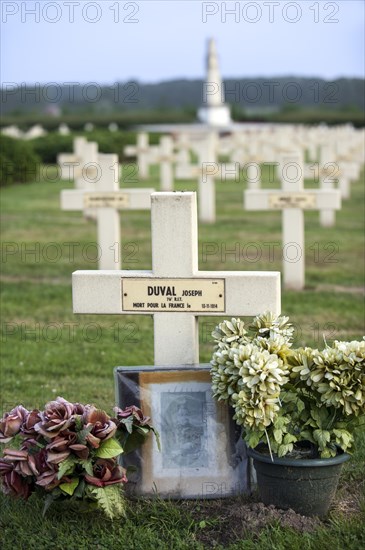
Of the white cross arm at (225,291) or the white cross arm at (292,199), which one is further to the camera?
the white cross arm at (292,199)

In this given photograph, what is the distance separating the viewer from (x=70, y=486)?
4020mm

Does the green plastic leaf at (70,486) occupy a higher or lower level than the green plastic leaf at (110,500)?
higher

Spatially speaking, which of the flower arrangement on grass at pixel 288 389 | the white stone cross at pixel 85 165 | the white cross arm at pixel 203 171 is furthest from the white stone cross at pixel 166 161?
the flower arrangement on grass at pixel 288 389

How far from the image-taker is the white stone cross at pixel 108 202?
9805 mm

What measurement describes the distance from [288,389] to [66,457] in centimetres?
96

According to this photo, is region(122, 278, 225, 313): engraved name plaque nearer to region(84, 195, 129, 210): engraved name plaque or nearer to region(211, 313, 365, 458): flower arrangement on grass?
region(211, 313, 365, 458): flower arrangement on grass

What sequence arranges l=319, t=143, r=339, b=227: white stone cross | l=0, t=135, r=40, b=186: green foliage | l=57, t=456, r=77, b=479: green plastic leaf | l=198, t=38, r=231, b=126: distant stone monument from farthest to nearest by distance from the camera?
l=198, t=38, r=231, b=126: distant stone monument, l=0, t=135, r=40, b=186: green foliage, l=319, t=143, r=339, b=227: white stone cross, l=57, t=456, r=77, b=479: green plastic leaf

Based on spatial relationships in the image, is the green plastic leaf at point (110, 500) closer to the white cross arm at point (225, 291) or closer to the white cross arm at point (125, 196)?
the white cross arm at point (225, 291)

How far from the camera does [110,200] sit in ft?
32.6

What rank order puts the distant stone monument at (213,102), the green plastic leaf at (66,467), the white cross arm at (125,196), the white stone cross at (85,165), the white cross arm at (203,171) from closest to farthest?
1. the green plastic leaf at (66,467)
2. the white cross arm at (125,196)
3. the white stone cross at (85,165)
4. the white cross arm at (203,171)
5. the distant stone monument at (213,102)

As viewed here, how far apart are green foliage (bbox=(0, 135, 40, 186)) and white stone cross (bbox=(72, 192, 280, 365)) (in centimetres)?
1916

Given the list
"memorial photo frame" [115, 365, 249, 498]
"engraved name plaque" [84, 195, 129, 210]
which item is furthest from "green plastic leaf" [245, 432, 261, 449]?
"engraved name plaque" [84, 195, 129, 210]

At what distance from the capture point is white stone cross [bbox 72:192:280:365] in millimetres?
4516

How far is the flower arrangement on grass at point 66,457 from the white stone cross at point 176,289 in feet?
1.81
